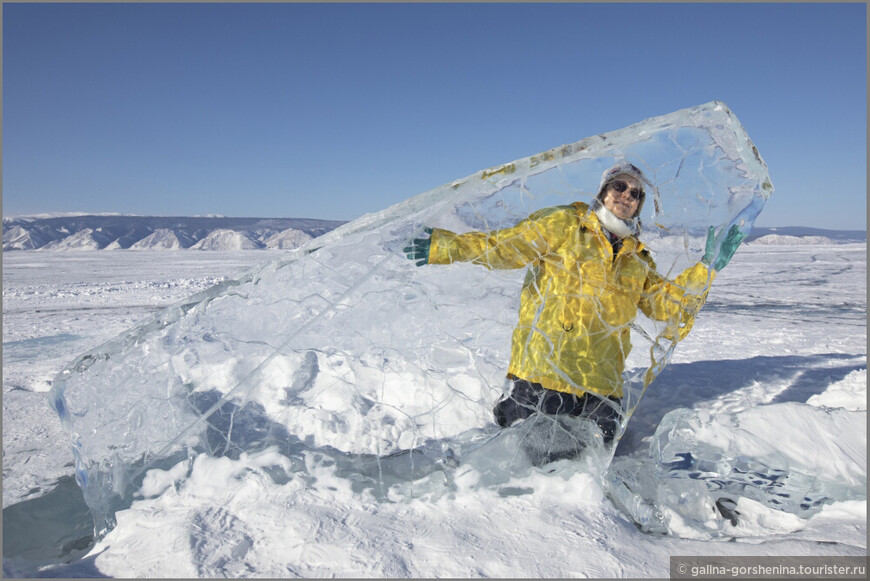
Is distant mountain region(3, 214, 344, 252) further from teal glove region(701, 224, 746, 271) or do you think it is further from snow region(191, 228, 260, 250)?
teal glove region(701, 224, 746, 271)

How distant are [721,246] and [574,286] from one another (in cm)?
76

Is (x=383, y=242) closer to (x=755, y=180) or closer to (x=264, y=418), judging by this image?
(x=264, y=418)

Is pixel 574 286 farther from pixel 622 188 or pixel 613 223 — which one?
pixel 622 188

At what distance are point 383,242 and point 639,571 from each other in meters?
1.50

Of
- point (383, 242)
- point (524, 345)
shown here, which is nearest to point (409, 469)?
point (524, 345)

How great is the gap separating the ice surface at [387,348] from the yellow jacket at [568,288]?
3.7 inches

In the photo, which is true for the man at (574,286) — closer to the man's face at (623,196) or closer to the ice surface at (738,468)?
the man's face at (623,196)

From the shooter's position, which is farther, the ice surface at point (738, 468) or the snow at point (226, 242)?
the snow at point (226, 242)

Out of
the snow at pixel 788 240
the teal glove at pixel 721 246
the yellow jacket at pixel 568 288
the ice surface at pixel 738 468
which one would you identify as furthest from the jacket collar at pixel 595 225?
the snow at pixel 788 240

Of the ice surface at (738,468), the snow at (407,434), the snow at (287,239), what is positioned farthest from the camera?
the snow at (287,239)

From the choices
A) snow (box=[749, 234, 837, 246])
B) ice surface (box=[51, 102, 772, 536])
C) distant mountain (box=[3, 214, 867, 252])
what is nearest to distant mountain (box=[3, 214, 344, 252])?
distant mountain (box=[3, 214, 867, 252])

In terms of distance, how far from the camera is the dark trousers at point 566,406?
218 cm

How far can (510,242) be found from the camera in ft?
7.27

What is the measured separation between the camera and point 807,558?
1482mm
